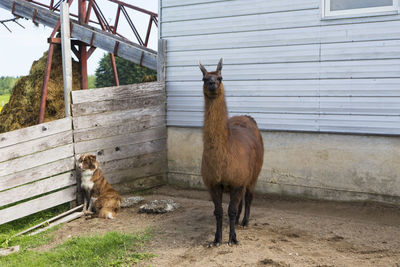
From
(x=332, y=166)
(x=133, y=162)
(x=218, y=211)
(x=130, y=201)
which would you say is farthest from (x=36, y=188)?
(x=332, y=166)

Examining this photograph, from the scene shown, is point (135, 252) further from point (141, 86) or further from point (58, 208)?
point (141, 86)

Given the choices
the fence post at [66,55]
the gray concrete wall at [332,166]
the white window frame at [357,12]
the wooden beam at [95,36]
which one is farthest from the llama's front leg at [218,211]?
the wooden beam at [95,36]

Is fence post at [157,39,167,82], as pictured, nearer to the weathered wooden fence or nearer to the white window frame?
the weathered wooden fence

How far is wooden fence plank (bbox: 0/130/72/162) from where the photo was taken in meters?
6.27

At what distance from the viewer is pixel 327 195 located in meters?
7.32

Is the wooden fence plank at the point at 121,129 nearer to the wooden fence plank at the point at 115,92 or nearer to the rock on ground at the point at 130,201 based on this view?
the wooden fence plank at the point at 115,92

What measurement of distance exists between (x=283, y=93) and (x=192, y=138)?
208cm

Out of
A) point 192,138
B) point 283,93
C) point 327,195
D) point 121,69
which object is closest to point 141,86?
point 192,138

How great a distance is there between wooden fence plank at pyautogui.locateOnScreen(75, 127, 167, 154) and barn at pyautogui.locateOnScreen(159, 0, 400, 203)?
0.45 metres

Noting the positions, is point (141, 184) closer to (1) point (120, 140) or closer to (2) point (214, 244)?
(1) point (120, 140)

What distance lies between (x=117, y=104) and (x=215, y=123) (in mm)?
3484

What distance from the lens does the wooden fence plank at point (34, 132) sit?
246 inches

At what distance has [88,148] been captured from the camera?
7.39 metres

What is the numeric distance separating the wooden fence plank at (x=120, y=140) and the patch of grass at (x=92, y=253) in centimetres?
203
